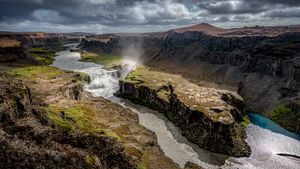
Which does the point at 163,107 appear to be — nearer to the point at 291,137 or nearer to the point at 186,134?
the point at 186,134

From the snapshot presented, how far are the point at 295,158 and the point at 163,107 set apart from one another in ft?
218

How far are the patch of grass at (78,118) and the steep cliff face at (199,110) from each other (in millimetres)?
37010

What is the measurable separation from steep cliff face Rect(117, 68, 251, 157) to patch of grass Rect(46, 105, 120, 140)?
37010mm

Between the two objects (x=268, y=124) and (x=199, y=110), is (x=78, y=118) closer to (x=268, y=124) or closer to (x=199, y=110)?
(x=199, y=110)

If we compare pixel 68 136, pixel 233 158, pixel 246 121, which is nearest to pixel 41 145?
pixel 68 136

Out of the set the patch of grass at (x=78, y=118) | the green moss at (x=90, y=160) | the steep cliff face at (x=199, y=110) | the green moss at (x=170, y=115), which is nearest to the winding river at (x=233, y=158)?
the green moss at (x=170, y=115)

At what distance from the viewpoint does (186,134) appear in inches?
4707

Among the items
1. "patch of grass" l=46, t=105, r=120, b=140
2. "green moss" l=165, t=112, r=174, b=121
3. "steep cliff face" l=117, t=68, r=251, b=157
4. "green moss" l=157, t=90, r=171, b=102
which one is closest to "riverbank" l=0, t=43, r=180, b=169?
"patch of grass" l=46, t=105, r=120, b=140

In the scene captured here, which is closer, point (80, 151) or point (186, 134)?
point (80, 151)

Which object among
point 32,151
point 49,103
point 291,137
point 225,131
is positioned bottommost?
point 291,137

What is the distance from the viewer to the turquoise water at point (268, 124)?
132 meters

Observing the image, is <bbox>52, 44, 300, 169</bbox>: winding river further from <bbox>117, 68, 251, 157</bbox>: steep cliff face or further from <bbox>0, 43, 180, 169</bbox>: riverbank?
<bbox>0, 43, 180, 169</bbox>: riverbank

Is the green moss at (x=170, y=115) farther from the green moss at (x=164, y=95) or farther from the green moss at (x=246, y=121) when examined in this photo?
the green moss at (x=246, y=121)

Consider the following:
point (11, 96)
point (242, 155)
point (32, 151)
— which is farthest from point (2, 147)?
point (242, 155)
